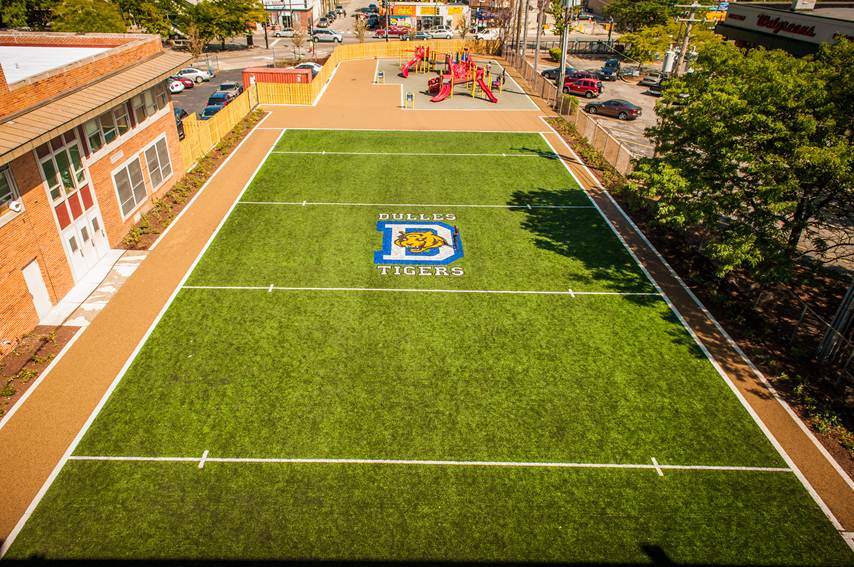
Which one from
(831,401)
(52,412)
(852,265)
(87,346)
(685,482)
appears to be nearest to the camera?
(685,482)

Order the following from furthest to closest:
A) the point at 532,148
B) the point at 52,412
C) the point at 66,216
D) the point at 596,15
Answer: the point at 596,15 < the point at 532,148 < the point at 66,216 < the point at 52,412

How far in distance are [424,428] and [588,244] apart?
1331cm

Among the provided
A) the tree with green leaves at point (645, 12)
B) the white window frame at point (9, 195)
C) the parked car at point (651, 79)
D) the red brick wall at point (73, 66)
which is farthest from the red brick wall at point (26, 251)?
the tree with green leaves at point (645, 12)

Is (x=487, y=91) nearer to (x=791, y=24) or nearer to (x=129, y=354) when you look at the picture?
(x=791, y=24)

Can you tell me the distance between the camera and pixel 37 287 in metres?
17.9

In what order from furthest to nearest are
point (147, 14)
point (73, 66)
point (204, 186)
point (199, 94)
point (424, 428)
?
point (147, 14)
point (199, 94)
point (204, 186)
point (73, 66)
point (424, 428)

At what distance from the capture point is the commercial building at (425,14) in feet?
271

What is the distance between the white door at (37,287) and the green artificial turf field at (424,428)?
418cm

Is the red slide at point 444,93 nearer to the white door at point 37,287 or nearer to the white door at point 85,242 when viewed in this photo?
the white door at point 85,242

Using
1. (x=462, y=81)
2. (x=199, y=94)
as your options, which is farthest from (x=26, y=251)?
(x=462, y=81)

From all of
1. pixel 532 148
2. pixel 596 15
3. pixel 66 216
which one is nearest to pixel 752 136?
pixel 532 148

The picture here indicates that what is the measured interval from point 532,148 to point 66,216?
1060 inches

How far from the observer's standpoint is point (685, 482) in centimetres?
1317

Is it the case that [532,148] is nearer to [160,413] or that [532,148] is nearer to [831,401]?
[831,401]
